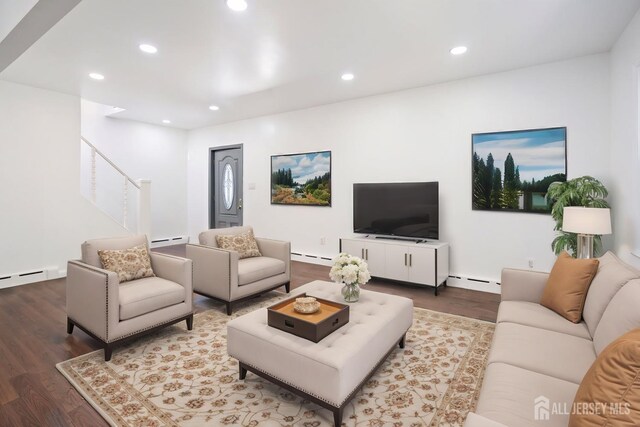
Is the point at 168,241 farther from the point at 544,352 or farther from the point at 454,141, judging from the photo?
→ the point at 544,352

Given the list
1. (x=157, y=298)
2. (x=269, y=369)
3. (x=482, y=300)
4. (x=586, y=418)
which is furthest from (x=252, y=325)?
(x=482, y=300)

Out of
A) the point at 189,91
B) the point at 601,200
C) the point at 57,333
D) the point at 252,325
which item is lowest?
the point at 57,333

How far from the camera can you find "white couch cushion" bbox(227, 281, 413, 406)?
1771mm

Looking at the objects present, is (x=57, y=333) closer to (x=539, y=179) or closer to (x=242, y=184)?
(x=242, y=184)

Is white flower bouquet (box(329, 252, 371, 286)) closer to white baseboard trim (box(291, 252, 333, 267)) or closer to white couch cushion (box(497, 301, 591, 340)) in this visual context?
white couch cushion (box(497, 301, 591, 340))

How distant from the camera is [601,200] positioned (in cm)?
329

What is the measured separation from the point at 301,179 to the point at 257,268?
2634mm

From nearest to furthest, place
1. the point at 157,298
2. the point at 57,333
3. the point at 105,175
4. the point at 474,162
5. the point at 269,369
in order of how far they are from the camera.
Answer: the point at 269,369
the point at 157,298
the point at 57,333
the point at 474,162
the point at 105,175

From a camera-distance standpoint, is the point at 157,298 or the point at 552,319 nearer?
the point at 552,319

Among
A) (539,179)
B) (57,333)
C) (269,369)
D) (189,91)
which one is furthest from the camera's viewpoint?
(189,91)

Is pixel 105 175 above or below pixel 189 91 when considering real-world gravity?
below

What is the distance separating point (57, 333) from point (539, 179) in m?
5.28

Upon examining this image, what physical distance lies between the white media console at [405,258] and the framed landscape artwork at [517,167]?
2.87 ft

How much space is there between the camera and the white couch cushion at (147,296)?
8.58 feet
